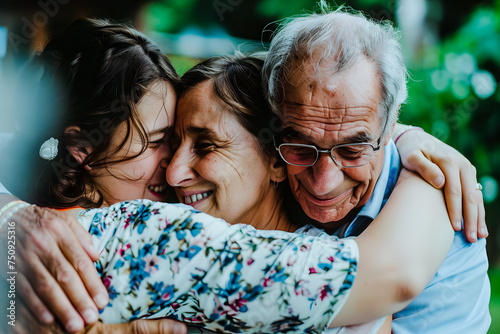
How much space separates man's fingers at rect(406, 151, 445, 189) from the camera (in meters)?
1.31

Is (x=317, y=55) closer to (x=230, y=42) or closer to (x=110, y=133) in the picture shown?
(x=230, y=42)

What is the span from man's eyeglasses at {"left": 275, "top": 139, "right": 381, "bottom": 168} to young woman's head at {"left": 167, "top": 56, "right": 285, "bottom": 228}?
0.12 meters

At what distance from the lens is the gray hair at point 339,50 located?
1.26m

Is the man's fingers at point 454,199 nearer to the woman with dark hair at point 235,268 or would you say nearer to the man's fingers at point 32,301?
the woman with dark hair at point 235,268

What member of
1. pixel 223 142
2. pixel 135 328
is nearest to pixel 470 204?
pixel 223 142

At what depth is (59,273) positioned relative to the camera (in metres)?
1.07

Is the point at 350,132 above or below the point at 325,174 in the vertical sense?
above

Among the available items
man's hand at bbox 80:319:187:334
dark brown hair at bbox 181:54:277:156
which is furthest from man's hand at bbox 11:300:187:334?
dark brown hair at bbox 181:54:277:156

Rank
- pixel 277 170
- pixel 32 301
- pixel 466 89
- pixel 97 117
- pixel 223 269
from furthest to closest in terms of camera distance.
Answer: pixel 466 89, pixel 277 170, pixel 97 117, pixel 32 301, pixel 223 269

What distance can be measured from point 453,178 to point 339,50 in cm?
48

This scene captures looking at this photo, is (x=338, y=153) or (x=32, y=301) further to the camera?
(x=338, y=153)

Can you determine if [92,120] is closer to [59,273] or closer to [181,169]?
[181,169]

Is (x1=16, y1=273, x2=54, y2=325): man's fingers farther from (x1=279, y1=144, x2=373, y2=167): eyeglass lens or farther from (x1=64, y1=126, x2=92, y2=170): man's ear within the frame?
(x1=279, y1=144, x2=373, y2=167): eyeglass lens

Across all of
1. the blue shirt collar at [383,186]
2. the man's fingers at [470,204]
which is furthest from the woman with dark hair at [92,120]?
the man's fingers at [470,204]
